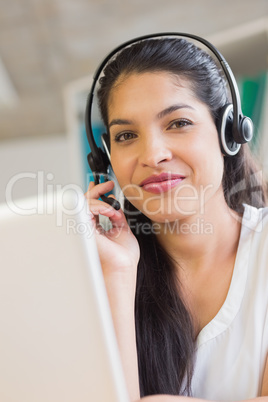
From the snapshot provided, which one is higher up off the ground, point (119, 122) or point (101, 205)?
point (119, 122)

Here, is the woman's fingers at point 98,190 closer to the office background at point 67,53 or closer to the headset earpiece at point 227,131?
the headset earpiece at point 227,131

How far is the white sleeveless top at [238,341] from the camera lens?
948 mm

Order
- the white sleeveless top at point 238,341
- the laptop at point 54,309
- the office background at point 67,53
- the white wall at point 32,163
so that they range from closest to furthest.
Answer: the laptop at point 54,309
the white sleeveless top at point 238,341
the office background at point 67,53
the white wall at point 32,163

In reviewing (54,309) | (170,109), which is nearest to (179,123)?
(170,109)

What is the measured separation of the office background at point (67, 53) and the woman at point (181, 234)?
1108 mm

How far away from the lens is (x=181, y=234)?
1151 mm

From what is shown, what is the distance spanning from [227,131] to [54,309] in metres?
0.75

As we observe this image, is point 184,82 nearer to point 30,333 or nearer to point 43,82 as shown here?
point 30,333

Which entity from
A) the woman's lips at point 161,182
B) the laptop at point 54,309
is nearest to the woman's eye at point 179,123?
the woman's lips at point 161,182

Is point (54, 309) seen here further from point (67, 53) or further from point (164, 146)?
point (67, 53)

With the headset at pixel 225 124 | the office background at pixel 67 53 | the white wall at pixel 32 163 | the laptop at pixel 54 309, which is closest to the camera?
the laptop at pixel 54 309

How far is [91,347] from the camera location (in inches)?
17.5

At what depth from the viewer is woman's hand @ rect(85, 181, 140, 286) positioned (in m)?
0.90

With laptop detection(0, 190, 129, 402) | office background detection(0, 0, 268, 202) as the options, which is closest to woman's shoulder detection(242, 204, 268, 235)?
laptop detection(0, 190, 129, 402)
